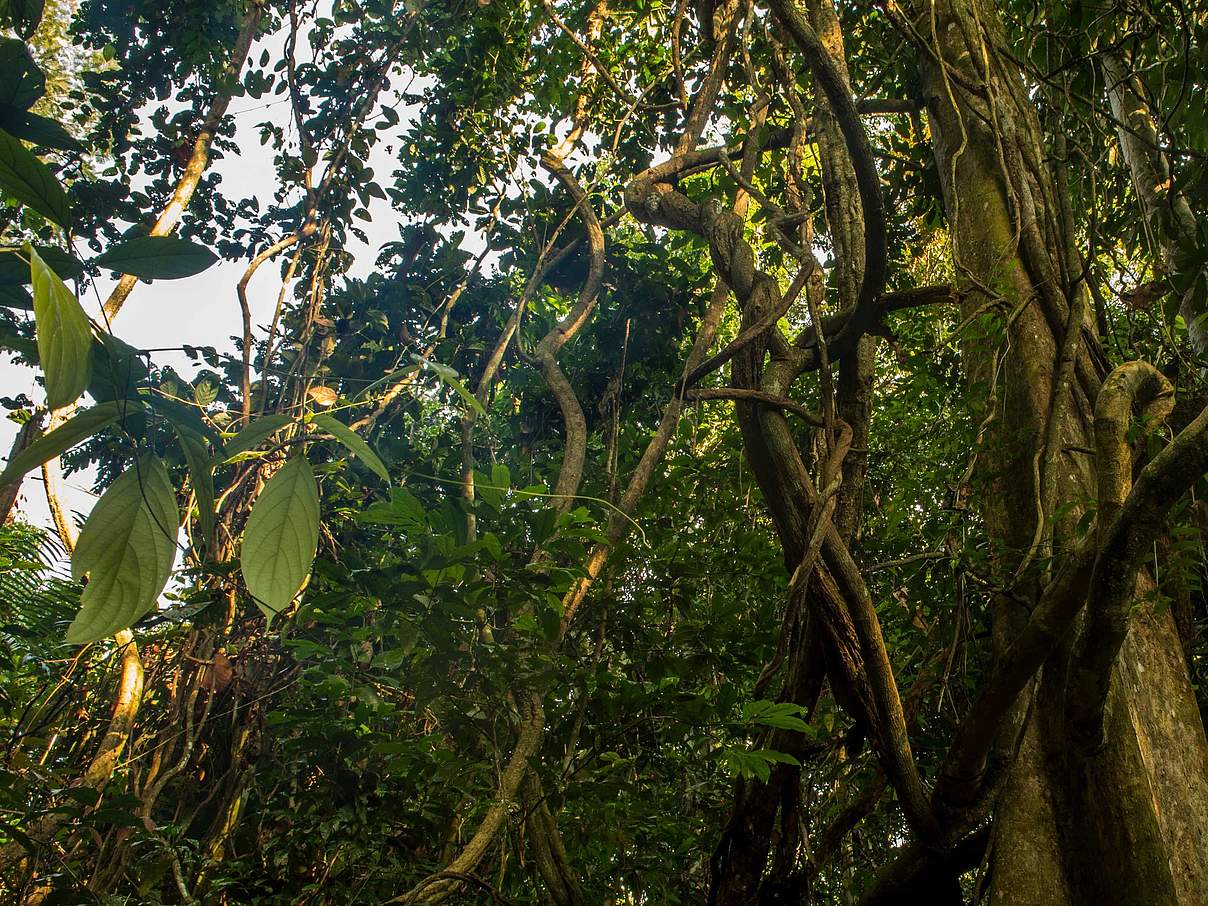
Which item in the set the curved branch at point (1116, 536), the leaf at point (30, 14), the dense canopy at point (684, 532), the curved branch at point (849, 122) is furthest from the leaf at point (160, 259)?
the curved branch at point (849, 122)

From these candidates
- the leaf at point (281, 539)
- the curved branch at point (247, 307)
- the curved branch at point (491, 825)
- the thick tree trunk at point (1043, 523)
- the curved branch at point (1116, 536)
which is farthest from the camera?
the curved branch at point (247, 307)

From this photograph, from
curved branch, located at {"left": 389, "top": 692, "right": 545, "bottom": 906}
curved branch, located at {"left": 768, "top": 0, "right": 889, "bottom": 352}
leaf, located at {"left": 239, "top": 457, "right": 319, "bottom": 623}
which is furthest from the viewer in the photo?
curved branch, located at {"left": 768, "top": 0, "right": 889, "bottom": 352}

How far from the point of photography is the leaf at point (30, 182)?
15.5 inches

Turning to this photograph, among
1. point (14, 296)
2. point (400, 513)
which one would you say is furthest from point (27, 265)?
point (400, 513)

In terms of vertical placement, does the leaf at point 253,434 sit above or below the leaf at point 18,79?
below

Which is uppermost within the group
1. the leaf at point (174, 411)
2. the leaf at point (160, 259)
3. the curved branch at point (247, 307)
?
the curved branch at point (247, 307)

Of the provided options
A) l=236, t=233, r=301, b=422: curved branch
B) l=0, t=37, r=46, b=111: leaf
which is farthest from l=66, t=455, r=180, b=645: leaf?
l=236, t=233, r=301, b=422: curved branch

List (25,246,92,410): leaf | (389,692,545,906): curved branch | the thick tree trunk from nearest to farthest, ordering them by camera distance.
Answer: (25,246,92,410): leaf
the thick tree trunk
(389,692,545,906): curved branch

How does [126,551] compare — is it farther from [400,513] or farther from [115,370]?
[400,513]

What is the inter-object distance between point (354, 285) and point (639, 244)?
5.34 ft

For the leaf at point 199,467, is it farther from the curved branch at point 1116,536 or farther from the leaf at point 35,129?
the curved branch at point 1116,536

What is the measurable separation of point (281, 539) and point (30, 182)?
0.72 ft

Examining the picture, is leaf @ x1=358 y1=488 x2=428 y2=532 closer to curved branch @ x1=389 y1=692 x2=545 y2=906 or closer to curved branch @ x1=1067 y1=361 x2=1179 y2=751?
curved branch @ x1=389 y1=692 x2=545 y2=906

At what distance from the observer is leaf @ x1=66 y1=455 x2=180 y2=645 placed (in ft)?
1.29
